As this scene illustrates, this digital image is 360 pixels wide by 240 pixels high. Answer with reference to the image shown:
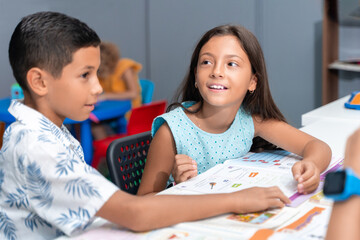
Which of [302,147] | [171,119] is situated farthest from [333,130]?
[171,119]

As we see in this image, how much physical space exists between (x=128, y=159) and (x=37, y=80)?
23.1 inches

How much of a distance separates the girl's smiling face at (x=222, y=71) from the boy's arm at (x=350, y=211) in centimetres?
90

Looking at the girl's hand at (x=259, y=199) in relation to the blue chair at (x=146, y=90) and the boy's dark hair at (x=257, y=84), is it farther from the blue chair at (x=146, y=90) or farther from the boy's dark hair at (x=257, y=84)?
the blue chair at (x=146, y=90)

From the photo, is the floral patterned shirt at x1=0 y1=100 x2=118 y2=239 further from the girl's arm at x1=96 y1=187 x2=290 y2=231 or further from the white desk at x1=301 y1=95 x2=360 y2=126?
the white desk at x1=301 y1=95 x2=360 y2=126

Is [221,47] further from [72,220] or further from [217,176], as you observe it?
[72,220]

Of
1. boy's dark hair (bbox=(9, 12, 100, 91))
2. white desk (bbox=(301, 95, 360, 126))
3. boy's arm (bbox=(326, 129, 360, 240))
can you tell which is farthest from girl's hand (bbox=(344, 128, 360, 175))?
white desk (bbox=(301, 95, 360, 126))

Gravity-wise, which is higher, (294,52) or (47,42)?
(47,42)

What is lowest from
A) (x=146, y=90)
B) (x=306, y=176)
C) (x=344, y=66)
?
(x=146, y=90)

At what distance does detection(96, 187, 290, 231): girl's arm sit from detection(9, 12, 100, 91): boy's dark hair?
0.34 metres

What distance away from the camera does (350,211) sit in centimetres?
69

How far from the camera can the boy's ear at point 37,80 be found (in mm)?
1117

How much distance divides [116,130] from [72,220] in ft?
8.35

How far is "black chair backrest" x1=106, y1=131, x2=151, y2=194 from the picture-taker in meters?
1.56

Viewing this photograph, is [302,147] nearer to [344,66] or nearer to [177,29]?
[344,66]
